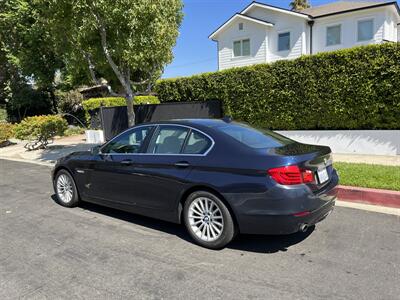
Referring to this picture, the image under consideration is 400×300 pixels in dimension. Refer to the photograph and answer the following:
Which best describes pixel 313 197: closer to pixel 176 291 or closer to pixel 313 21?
pixel 176 291

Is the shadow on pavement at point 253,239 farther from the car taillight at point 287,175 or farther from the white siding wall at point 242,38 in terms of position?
the white siding wall at point 242,38

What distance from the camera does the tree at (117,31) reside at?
9062mm

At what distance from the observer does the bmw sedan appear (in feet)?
12.4

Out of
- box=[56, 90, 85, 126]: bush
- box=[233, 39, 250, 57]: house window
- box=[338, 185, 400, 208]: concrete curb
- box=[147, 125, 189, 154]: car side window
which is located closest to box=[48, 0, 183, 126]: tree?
box=[147, 125, 189, 154]: car side window

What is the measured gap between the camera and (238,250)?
13.7 feet

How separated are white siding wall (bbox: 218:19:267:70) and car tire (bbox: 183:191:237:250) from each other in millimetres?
18424

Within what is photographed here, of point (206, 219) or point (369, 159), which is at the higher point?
point (206, 219)

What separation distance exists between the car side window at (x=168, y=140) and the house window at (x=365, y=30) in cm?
1773

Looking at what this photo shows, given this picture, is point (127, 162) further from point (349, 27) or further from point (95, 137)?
point (349, 27)

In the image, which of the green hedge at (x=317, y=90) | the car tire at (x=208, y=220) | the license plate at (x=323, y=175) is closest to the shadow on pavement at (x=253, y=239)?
the car tire at (x=208, y=220)

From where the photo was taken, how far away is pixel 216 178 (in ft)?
13.3

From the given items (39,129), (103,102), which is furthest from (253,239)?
(103,102)

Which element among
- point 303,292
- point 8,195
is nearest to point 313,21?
point 8,195

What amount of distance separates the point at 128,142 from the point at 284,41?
18.1m
